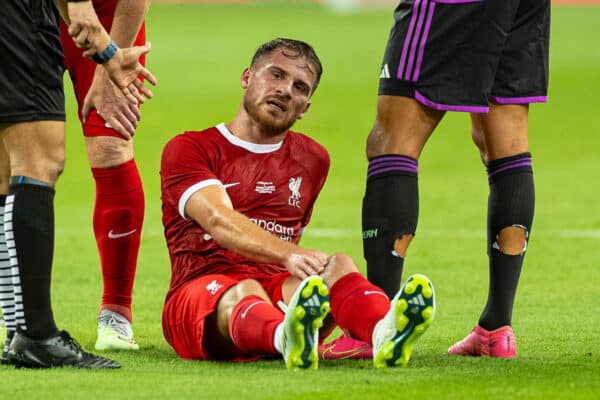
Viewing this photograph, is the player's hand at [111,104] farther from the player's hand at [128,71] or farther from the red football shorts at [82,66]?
the red football shorts at [82,66]

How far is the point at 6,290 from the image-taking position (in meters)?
4.78

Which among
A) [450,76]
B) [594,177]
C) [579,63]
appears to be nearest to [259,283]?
[450,76]

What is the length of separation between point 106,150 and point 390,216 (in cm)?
131

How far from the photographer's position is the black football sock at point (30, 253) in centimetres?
448

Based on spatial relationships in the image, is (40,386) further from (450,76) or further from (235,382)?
(450,76)

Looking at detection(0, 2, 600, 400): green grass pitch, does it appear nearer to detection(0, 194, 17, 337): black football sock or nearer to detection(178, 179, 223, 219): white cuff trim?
detection(0, 194, 17, 337): black football sock

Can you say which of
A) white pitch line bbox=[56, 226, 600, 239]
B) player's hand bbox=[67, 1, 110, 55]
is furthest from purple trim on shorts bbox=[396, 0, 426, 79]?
white pitch line bbox=[56, 226, 600, 239]

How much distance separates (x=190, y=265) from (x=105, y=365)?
26.6 inches

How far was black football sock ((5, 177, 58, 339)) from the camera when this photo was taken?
14.7ft

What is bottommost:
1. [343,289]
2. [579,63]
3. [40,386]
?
[40,386]

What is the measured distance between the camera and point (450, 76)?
194 inches

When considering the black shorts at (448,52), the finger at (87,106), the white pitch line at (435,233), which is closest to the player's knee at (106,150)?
the finger at (87,106)

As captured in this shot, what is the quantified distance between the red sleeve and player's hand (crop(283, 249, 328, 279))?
492 mm

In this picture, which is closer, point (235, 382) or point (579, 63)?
point (235, 382)
